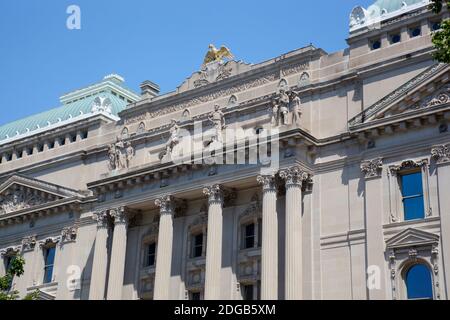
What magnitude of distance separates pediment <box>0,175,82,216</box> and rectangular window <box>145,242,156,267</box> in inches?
306

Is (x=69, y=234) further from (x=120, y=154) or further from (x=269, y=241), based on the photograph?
(x=269, y=241)

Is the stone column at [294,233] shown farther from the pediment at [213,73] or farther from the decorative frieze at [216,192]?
the pediment at [213,73]

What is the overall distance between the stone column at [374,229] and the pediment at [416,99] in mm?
2322

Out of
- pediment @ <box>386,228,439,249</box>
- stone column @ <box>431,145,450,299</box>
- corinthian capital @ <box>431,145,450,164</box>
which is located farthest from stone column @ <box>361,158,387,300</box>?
stone column @ <box>431,145,450,299</box>

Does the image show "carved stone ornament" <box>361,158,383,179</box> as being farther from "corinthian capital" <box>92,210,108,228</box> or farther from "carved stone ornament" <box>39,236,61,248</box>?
"carved stone ornament" <box>39,236,61,248</box>

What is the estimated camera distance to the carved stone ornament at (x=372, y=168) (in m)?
36.9

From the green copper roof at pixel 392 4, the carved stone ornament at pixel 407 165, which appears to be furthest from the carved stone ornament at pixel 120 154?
the carved stone ornament at pixel 407 165

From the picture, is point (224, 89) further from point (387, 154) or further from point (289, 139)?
point (387, 154)

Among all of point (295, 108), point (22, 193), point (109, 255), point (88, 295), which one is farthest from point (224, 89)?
point (22, 193)

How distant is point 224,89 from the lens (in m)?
45.8

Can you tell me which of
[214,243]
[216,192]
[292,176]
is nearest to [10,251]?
[216,192]

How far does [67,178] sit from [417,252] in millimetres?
27781

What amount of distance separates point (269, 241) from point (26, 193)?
2414 cm

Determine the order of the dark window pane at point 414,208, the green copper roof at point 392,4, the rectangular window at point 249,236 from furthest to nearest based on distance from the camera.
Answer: the green copper roof at point 392,4 < the rectangular window at point 249,236 < the dark window pane at point 414,208
